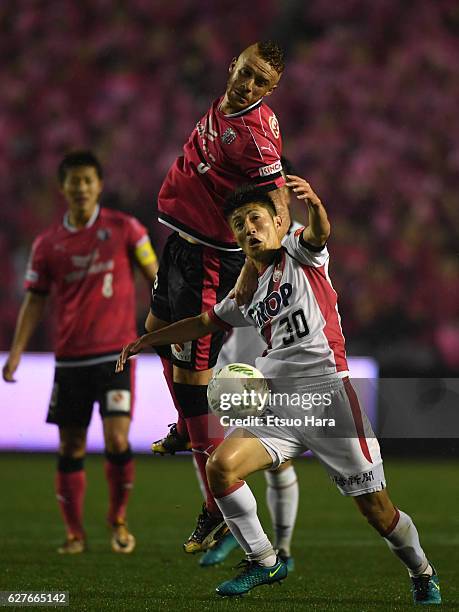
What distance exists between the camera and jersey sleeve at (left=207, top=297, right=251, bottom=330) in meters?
6.04

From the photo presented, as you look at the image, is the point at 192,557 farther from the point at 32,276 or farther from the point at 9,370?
the point at 32,276

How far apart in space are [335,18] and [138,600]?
12.3 metres

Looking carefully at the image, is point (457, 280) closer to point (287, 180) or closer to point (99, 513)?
point (99, 513)

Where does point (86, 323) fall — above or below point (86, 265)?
below

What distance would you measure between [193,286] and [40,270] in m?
2.46

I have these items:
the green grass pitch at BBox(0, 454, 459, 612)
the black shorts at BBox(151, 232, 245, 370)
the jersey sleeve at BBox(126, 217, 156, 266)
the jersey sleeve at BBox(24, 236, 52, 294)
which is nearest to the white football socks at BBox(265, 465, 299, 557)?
the green grass pitch at BBox(0, 454, 459, 612)

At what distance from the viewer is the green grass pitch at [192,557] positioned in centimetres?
616

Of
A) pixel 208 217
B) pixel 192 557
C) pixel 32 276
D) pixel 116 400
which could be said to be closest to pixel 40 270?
pixel 32 276

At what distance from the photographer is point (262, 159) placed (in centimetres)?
609

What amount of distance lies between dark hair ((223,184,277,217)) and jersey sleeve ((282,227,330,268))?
0.17 meters

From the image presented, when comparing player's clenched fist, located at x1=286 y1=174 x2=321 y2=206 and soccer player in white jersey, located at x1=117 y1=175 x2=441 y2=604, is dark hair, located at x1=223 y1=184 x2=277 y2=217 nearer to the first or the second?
soccer player in white jersey, located at x1=117 y1=175 x2=441 y2=604

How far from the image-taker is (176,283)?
645cm

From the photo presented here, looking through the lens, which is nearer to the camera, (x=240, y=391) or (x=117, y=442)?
(x=240, y=391)

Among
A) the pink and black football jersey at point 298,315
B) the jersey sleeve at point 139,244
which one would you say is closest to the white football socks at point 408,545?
the pink and black football jersey at point 298,315
